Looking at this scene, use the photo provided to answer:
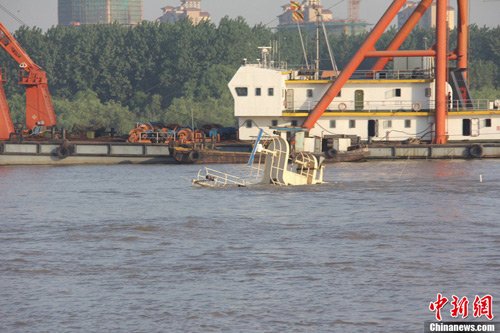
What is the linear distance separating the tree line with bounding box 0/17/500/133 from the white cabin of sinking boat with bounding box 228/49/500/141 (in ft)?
161

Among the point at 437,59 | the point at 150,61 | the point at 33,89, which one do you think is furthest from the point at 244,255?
the point at 150,61

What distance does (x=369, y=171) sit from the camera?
2290 inches

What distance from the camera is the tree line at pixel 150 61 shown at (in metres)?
126

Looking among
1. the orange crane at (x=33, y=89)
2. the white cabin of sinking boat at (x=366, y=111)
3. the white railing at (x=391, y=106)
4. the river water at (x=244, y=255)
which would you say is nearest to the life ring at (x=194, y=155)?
the white cabin of sinking boat at (x=366, y=111)

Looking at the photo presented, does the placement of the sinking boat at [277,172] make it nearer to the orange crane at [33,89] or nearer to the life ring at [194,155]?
the life ring at [194,155]

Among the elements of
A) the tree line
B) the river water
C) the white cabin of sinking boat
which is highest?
the tree line

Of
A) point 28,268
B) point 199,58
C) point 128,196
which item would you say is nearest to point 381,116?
point 128,196

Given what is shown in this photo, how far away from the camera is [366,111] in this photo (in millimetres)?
65562

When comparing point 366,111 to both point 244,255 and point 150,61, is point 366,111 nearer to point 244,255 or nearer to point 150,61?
point 244,255

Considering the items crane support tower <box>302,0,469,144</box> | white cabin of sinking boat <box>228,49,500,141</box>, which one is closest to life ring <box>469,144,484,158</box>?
crane support tower <box>302,0,469,144</box>

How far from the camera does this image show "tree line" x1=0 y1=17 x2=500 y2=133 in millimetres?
125500

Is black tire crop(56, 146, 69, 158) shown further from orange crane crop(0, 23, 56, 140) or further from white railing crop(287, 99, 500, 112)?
white railing crop(287, 99, 500, 112)

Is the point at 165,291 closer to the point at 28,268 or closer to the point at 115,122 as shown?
the point at 28,268

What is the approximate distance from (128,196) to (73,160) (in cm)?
1925
